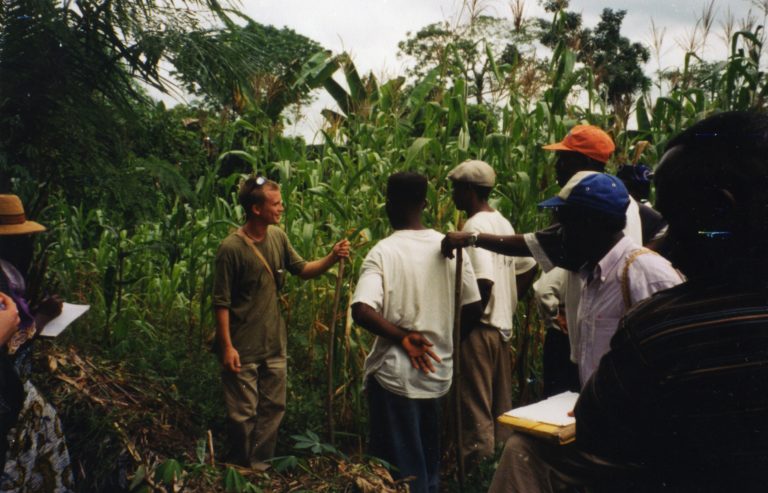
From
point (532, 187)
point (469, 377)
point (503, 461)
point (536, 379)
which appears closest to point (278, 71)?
→ point (532, 187)

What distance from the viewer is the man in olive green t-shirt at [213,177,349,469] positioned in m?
4.22

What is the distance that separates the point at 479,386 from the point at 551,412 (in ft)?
6.92

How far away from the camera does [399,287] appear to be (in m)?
3.34

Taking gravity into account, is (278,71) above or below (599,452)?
above

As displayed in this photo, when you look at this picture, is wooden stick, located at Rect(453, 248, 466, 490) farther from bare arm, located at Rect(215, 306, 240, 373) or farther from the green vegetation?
bare arm, located at Rect(215, 306, 240, 373)

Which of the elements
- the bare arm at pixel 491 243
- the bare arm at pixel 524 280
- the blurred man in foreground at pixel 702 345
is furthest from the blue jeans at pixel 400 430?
the blurred man in foreground at pixel 702 345

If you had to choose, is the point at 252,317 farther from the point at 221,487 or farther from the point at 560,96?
the point at 560,96

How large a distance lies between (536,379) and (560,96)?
5.69ft

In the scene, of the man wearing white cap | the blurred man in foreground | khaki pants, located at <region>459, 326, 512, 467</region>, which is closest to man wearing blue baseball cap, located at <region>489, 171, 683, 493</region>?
the blurred man in foreground

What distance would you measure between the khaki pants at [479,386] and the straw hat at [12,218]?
7.54ft

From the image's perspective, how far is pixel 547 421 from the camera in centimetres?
205

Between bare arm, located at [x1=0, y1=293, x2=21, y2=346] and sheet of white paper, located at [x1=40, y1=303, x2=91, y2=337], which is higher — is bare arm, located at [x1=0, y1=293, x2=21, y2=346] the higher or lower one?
the higher one

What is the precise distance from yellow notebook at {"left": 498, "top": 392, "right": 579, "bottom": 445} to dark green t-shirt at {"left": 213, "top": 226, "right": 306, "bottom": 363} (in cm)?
237

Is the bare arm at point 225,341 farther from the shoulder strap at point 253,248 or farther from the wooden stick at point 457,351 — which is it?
the wooden stick at point 457,351
